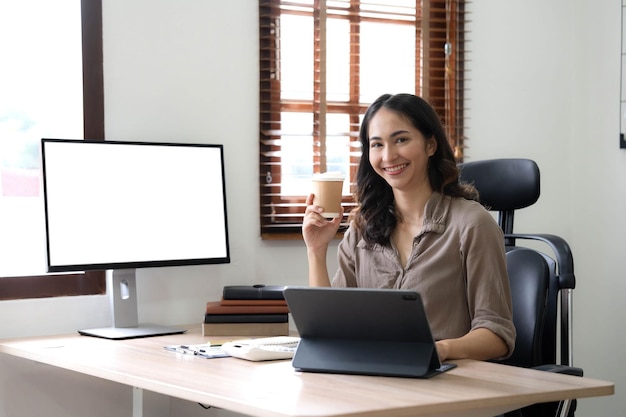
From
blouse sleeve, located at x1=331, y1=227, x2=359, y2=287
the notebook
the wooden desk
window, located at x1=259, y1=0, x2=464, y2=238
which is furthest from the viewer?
window, located at x1=259, y1=0, x2=464, y2=238

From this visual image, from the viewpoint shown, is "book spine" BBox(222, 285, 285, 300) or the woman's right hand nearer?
the woman's right hand

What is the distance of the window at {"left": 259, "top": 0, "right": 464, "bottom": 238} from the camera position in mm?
3418

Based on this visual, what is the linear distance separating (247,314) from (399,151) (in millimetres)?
793

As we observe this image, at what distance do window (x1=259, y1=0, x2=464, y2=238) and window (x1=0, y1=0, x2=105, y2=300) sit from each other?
0.66m

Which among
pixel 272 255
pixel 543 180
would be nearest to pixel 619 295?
pixel 543 180

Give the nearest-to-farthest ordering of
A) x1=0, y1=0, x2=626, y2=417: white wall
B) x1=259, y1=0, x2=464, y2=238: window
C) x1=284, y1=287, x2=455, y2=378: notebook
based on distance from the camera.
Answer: x1=284, y1=287, x2=455, y2=378: notebook, x1=0, y1=0, x2=626, y2=417: white wall, x1=259, y1=0, x2=464, y2=238: window

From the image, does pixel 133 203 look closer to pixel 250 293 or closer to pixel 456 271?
pixel 250 293

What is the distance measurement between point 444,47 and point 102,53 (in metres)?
1.48

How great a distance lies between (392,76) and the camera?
3.70 metres

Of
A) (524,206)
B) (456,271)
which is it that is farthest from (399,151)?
(524,206)

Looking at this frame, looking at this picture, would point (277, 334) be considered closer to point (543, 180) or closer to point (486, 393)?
point (486, 393)

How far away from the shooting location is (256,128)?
11.1 feet

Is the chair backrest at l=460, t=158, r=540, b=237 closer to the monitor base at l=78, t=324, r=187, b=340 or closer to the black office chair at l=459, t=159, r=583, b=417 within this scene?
the black office chair at l=459, t=159, r=583, b=417

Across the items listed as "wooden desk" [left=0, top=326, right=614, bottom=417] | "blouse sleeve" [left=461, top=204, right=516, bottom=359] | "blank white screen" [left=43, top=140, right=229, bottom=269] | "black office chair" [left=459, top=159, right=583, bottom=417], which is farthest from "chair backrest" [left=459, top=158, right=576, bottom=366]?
"blank white screen" [left=43, top=140, right=229, bottom=269]
